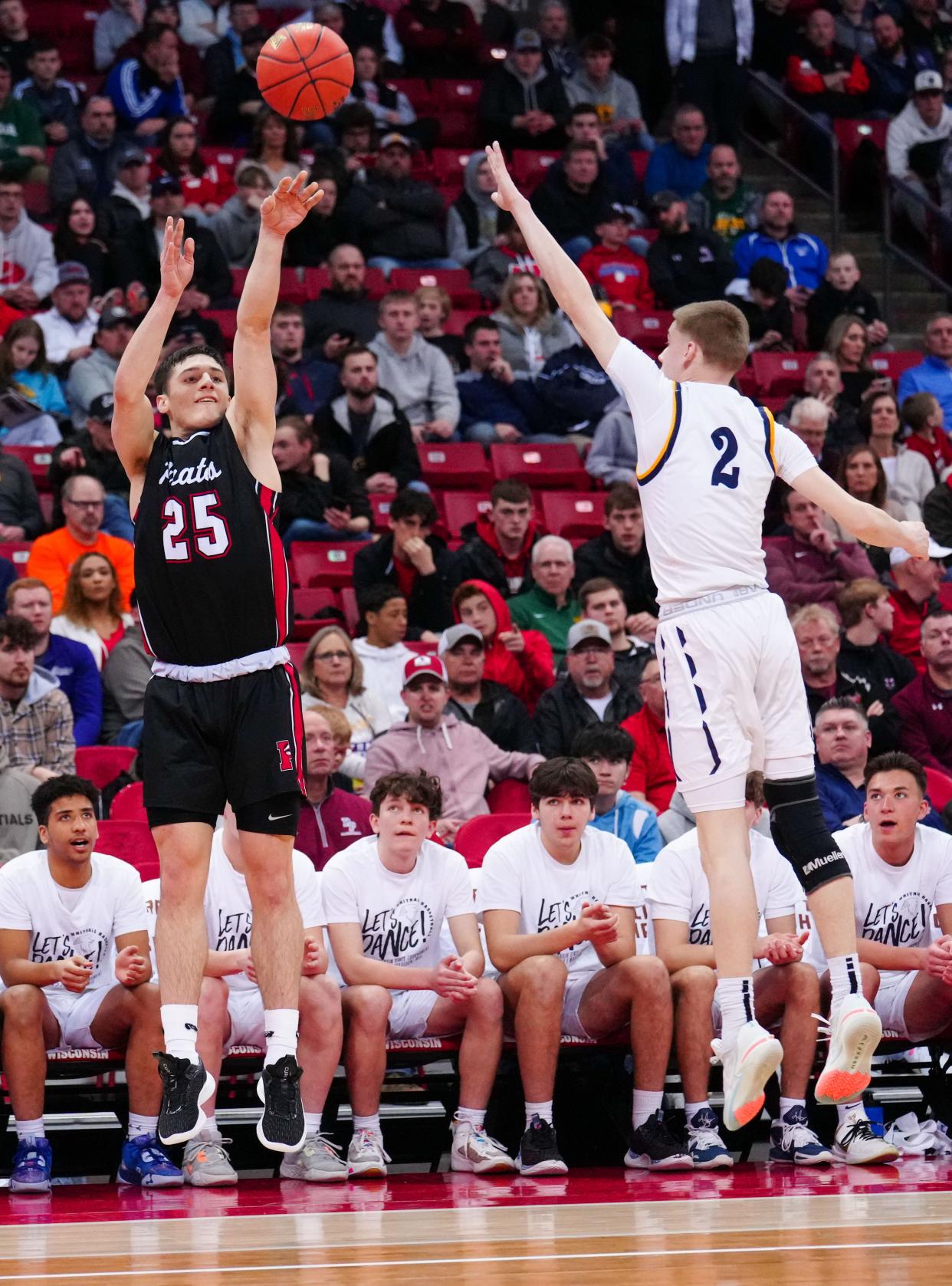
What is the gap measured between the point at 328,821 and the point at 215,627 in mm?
3305

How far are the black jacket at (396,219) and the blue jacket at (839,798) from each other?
7.93m

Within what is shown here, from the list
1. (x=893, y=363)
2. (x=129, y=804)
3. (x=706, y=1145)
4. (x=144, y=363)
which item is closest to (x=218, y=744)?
(x=144, y=363)

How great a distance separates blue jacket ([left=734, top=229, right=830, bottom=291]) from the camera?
1698 centimetres

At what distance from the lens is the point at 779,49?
1948cm

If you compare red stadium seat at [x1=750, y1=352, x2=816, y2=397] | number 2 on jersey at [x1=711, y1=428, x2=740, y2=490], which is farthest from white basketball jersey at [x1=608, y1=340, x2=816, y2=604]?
red stadium seat at [x1=750, y1=352, x2=816, y2=397]

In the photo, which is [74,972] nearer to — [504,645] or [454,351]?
[504,645]

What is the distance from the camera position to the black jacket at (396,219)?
53.0ft

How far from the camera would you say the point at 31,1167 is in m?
7.57

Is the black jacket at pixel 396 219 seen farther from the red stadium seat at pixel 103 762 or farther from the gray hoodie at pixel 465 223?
the red stadium seat at pixel 103 762

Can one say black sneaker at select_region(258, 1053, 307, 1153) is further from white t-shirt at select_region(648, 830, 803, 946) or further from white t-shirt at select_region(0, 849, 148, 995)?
white t-shirt at select_region(648, 830, 803, 946)

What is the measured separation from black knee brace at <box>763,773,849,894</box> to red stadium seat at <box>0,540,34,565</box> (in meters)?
6.75

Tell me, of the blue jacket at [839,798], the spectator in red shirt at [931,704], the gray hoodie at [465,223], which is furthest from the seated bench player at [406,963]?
the gray hoodie at [465,223]

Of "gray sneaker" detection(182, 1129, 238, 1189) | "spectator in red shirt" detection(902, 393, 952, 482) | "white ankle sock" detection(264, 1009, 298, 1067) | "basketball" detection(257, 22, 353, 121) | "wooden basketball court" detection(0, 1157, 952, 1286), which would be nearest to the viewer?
"wooden basketball court" detection(0, 1157, 952, 1286)

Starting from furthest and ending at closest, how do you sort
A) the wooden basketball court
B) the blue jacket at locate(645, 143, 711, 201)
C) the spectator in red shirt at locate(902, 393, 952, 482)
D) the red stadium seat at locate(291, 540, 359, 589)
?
the blue jacket at locate(645, 143, 711, 201) < the spectator in red shirt at locate(902, 393, 952, 482) < the red stadium seat at locate(291, 540, 359, 589) < the wooden basketball court
